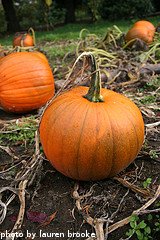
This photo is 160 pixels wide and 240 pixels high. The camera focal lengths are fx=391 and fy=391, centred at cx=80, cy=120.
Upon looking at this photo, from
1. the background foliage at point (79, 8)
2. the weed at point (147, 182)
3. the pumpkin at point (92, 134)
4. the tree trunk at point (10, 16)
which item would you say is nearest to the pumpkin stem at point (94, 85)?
the pumpkin at point (92, 134)

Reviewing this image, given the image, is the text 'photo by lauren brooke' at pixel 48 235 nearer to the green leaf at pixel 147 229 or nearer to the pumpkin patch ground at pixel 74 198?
the pumpkin patch ground at pixel 74 198

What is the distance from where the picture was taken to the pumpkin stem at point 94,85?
2.53m

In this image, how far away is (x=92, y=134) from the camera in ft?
8.15

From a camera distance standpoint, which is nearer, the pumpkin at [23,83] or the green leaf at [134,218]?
the green leaf at [134,218]

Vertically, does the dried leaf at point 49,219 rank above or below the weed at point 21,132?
above

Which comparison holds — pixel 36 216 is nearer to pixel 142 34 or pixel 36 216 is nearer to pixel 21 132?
pixel 21 132

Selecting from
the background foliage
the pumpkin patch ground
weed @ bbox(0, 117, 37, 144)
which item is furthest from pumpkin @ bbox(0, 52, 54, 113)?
the background foliage

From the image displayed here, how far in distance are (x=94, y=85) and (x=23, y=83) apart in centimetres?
151

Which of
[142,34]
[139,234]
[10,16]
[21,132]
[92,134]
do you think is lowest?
[10,16]

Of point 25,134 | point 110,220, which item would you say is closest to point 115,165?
point 110,220

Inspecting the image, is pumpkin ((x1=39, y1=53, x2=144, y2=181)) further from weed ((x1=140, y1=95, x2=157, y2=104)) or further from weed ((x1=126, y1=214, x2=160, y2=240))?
weed ((x1=140, y1=95, x2=157, y2=104))

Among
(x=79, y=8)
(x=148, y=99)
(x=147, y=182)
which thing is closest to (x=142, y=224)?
(x=147, y=182)

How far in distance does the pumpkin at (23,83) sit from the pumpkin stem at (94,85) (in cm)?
141

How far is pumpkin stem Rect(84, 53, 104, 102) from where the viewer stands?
8.31 feet
